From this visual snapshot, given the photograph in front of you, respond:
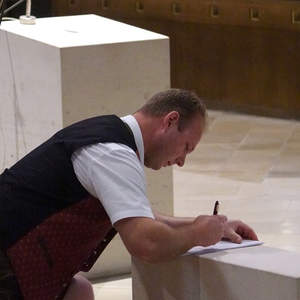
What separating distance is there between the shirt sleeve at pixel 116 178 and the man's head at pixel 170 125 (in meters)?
0.13

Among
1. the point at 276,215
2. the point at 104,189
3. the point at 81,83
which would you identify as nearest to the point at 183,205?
the point at 276,215

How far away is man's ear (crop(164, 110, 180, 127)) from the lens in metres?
2.58

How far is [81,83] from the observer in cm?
397

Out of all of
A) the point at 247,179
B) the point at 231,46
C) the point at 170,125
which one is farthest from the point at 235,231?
the point at 231,46

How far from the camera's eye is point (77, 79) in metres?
3.96

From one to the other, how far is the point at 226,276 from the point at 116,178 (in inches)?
16.1

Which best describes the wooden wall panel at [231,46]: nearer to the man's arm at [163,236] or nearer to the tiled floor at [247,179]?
the tiled floor at [247,179]

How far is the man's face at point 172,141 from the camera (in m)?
2.59

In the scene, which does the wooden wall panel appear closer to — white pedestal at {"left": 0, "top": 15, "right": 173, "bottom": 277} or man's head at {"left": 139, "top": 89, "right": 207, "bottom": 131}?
white pedestal at {"left": 0, "top": 15, "right": 173, "bottom": 277}

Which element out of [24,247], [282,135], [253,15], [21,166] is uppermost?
[21,166]

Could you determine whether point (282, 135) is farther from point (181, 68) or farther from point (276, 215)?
point (276, 215)

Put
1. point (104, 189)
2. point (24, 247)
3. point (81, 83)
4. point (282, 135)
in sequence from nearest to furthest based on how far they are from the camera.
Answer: point (104, 189) < point (24, 247) < point (81, 83) < point (282, 135)

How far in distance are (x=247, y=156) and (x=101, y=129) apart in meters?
4.05

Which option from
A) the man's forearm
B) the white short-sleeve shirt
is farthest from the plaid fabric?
the man's forearm
